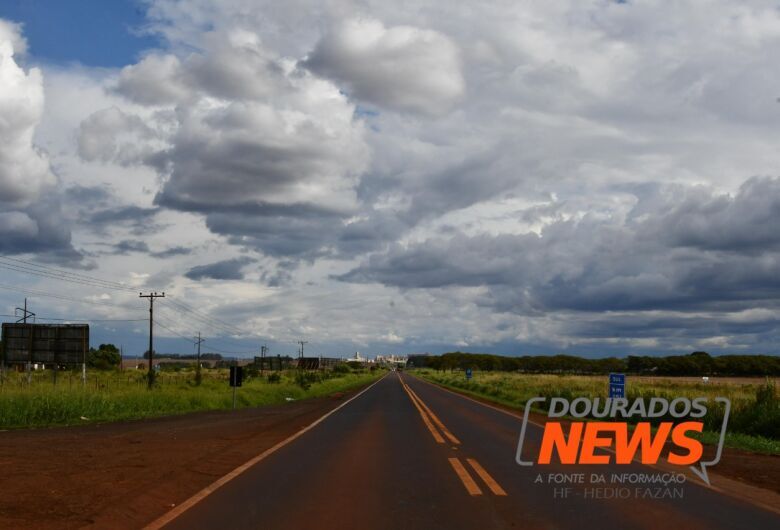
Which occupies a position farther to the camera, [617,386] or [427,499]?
[617,386]

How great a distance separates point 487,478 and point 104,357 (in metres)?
138

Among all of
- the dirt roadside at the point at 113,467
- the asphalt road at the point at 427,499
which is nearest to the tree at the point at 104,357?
the dirt roadside at the point at 113,467

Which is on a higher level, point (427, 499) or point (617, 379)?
point (617, 379)

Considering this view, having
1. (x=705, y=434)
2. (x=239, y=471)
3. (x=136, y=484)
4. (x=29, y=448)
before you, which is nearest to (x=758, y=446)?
(x=705, y=434)

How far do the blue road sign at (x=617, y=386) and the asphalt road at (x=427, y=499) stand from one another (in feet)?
32.2

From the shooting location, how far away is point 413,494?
412 inches

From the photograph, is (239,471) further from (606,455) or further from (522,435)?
(522,435)

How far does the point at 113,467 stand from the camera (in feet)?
43.6

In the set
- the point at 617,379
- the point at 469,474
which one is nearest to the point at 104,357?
the point at 617,379

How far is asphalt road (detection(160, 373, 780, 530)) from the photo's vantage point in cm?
852

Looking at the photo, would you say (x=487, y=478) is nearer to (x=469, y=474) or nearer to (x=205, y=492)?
(x=469, y=474)

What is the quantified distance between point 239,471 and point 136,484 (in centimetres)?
200

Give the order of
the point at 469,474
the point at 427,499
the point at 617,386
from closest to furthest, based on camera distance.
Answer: the point at 427,499, the point at 469,474, the point at 617,386

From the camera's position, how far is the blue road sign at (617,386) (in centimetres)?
2477
